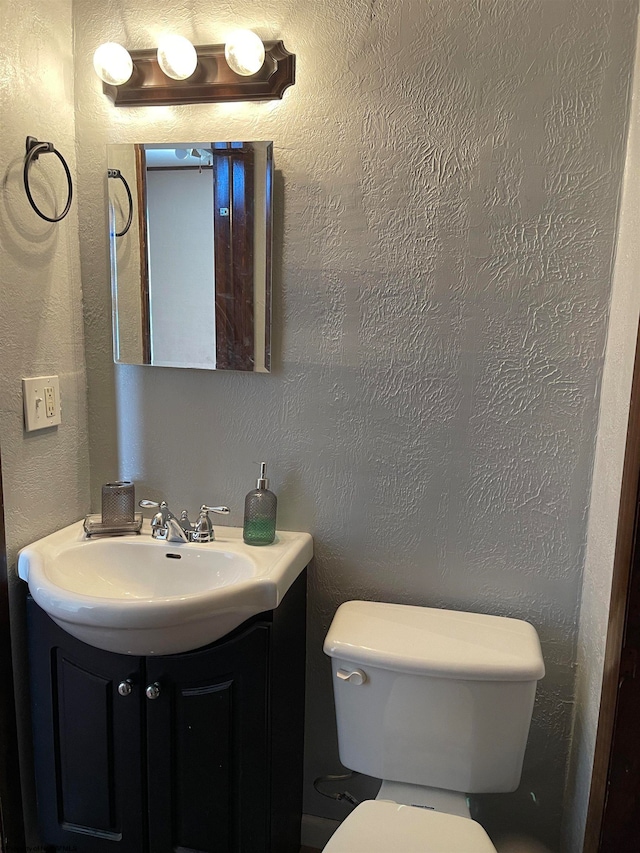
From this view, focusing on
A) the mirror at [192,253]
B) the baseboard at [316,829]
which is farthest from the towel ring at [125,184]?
the baseboard at [316,829]

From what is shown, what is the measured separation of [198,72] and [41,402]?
875mm

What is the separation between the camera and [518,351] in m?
1.45

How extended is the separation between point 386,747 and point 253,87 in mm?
1534

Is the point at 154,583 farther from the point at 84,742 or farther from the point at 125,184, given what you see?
the point at 125,184

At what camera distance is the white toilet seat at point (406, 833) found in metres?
1.15

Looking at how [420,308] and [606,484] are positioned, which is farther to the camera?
[420,308]

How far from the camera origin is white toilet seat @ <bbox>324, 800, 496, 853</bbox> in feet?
3.78

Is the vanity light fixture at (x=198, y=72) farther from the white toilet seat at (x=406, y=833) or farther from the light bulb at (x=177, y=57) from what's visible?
the white toilet seat at (x=406, y=833)

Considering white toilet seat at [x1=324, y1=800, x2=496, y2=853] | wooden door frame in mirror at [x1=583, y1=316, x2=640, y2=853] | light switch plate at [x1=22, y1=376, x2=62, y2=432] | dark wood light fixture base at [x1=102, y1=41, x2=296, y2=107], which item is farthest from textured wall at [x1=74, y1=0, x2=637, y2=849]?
white toilet seat at [x1=324, y1=800, x2=496, y2=853]

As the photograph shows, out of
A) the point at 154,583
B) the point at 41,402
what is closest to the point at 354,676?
the point at 154,583

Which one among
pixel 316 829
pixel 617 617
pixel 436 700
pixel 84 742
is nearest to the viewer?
pixel 617 617

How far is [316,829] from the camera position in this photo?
170 cm

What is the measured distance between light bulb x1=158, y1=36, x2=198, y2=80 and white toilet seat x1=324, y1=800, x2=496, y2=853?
65.2 inches

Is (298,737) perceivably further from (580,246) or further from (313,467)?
(580,246)
